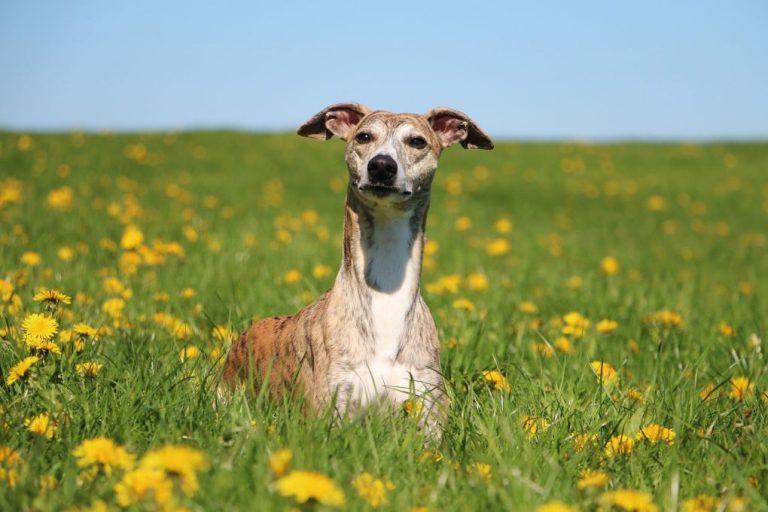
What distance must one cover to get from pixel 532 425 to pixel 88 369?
6.64ft

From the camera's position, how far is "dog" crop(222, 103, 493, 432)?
3852mm

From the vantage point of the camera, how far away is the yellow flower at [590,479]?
8.46 ft

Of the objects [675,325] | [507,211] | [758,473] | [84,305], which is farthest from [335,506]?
[507,211]

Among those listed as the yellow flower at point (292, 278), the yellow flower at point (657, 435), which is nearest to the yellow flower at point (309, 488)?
the yellow flower at point (657, 435)

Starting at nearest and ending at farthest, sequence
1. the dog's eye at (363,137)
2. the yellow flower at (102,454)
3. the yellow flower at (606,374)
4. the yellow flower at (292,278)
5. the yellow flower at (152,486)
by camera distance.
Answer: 1. the yellow flower at (152,486)
2. the yellow flower at (102,454)
3. the yellow flower at (606,374)
4. the dog's eye at (363,137)
5. the yellow flower at (292,278)

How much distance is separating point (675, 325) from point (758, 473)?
9.36 feet

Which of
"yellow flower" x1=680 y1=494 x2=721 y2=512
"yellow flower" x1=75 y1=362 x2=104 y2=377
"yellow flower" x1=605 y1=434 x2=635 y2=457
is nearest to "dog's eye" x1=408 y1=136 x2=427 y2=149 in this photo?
"yellow flower" x1=605 y1=434 x2=635 y2=457

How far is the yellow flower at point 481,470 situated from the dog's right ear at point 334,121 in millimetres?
2275

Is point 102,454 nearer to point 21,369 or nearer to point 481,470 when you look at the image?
point 21,369

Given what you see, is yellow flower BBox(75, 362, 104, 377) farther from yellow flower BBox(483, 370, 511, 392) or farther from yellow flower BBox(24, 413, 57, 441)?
yellow flower BBox(483, 370, 511, 392)

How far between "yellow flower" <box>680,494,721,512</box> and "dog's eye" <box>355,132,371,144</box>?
2.37 metres

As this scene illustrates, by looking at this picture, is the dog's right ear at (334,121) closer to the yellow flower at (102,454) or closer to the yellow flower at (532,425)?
the yellow flower at (532,425)

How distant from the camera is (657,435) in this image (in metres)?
3.45

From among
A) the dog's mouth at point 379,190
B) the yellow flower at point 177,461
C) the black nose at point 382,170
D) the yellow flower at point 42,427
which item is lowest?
the yellow flower at point 42,427
